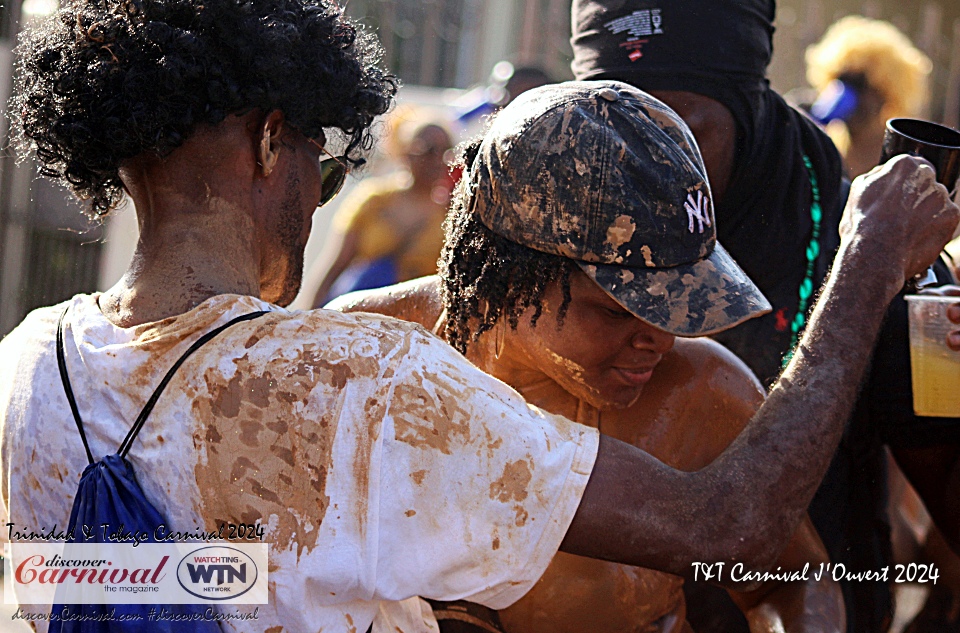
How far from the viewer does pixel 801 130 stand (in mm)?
3014

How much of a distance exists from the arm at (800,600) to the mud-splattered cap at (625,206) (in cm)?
62

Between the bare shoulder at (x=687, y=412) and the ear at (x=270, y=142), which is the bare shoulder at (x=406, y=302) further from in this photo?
the ear at (x=270, y=142)

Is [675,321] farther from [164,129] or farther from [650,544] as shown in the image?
[164,129]

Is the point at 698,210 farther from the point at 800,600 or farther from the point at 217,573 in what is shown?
the point at 217,573

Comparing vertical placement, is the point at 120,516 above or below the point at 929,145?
below

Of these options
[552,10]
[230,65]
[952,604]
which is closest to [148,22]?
[230,65]

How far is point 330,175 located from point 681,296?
69cm

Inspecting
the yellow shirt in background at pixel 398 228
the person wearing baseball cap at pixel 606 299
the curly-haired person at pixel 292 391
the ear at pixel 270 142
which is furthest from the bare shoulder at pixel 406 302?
the yellow shirt in background at pixel 398 228

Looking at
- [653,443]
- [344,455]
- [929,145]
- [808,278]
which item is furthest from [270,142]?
[808,278]

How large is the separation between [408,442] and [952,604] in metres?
2.28

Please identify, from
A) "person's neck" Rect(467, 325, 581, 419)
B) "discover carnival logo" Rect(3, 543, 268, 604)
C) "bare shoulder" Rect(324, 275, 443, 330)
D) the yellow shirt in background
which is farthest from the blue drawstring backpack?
the yellow shirt in background

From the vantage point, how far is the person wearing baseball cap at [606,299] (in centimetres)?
178

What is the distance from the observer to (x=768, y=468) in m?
1.56

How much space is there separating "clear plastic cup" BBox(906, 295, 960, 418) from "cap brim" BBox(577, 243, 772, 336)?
48 centimetres
